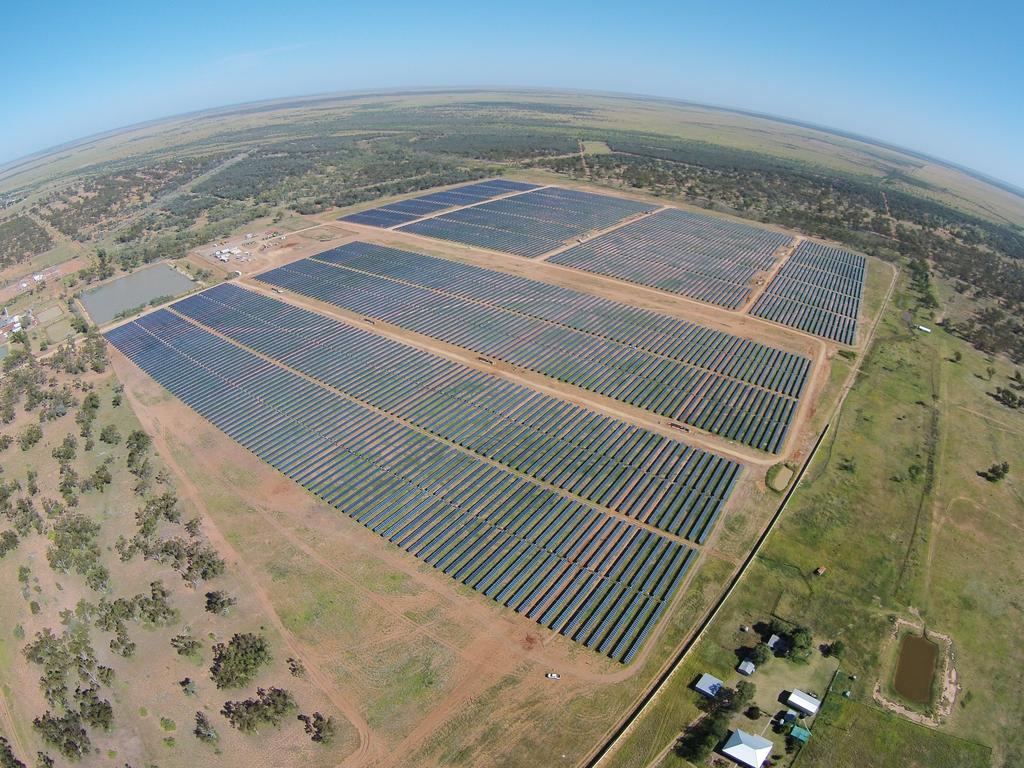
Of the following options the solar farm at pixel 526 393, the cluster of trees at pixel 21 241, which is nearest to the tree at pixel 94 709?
the solar farm at pixel 526 393

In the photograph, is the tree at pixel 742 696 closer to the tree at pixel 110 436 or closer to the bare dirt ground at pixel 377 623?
the bare dirt ground at pixel 377 623

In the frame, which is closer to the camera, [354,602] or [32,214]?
[354,602]

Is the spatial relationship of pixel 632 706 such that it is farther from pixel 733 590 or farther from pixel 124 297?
pixel 124 297

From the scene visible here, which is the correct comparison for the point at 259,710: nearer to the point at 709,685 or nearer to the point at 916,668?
the point at 709,685

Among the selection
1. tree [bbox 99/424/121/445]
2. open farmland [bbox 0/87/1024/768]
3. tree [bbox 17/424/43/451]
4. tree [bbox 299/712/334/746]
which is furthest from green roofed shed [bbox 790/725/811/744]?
tree [bbox 17/424/43/451]

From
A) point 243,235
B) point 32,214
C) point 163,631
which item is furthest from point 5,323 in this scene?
point 32,214

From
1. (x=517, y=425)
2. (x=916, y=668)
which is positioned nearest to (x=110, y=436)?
(x=517, y=425)
